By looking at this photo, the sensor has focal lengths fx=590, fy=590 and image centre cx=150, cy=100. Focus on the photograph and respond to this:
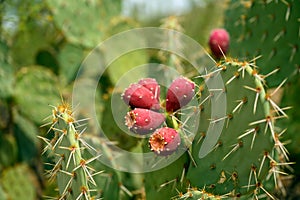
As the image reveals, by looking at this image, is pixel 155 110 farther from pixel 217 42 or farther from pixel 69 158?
pixel 217 42

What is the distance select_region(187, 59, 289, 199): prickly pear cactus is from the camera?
1.78 meters

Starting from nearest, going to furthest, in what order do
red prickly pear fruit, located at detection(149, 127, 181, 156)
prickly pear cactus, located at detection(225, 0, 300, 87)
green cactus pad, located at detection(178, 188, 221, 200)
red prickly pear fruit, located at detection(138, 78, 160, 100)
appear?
1. green cactus pad, located at detection(178, 188, 221, 200)
2. red prickly pear fruit, located at detection(149, 127, 181, 156)
3. red prickly pear fruit, located at detection(138, 78, 160, 100)
4. prickly pear cactus, located at detection(225, 0, 300, 87)

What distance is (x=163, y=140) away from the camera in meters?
1.81

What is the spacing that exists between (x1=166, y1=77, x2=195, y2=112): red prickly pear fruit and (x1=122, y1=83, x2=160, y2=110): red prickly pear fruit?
53 mm

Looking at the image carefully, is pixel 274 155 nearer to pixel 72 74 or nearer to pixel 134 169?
pixel 134 169

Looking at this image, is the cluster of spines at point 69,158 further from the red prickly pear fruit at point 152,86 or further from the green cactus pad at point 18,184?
the green cactus pad at point 18,184

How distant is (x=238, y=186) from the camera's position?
1.86 metres

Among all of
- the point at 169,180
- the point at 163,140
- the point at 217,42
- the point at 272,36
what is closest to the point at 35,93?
the point at 217,42

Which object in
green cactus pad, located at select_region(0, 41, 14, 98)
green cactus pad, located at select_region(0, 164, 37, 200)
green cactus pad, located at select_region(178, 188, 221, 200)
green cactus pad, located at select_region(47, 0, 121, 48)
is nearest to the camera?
green cactus pad, located at select_region(178, 188, 221, 200)

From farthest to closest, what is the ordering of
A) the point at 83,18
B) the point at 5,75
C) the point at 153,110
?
the point at 83,18 < the point at 5,75 < the point at 153,110

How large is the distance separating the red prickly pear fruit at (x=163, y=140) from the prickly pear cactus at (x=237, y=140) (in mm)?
119

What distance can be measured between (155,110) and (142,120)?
0.11 metres

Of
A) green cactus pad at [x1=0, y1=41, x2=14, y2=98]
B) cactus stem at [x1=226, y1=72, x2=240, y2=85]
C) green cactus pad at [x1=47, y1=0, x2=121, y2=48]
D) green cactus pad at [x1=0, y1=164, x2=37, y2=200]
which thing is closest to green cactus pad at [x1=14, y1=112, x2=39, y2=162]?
green cactus pad at [x1=0, y1=41, x2=14, y2=98]

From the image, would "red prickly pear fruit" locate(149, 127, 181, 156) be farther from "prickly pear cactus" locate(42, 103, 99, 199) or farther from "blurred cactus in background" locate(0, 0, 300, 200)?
"prickly pear cactus" locate(42, 103, 99, 199)
